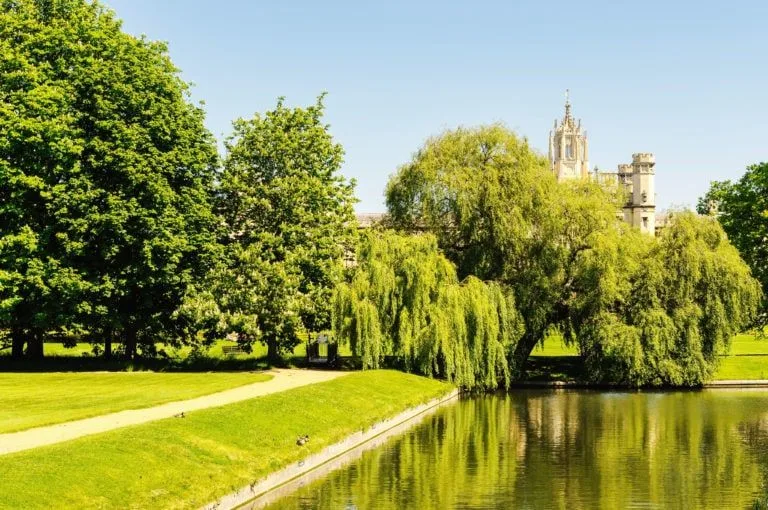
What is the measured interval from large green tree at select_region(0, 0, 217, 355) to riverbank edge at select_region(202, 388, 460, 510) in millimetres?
14764

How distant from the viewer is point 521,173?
48.3 m

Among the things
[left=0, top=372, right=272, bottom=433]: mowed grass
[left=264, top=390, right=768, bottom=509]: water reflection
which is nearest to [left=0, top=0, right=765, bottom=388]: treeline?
[left=0, top=372, right=272, bottom=433]: mowed grass

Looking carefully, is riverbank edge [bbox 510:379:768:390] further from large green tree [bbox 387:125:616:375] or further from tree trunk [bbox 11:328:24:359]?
tree trunk [bbox 11:328:24:359]

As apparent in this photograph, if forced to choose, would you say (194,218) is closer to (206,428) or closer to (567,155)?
(206,428)

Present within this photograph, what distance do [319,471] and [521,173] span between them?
91.2 feet

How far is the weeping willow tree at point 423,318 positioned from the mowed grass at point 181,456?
12495 millimetres

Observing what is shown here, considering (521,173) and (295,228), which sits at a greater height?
(521,173)

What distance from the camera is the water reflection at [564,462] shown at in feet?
66.6

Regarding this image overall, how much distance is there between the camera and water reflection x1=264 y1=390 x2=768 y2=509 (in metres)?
20.3

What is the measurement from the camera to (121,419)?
24.8m

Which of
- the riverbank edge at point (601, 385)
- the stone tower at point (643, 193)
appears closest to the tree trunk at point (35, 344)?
the riverbank edge at point (601, 385)

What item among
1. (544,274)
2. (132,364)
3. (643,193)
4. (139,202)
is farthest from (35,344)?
(643,193)

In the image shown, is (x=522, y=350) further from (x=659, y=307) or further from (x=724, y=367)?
(x=724, y=367)

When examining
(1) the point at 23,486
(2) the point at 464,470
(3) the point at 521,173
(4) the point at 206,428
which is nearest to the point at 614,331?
(3) the point at 521,173
